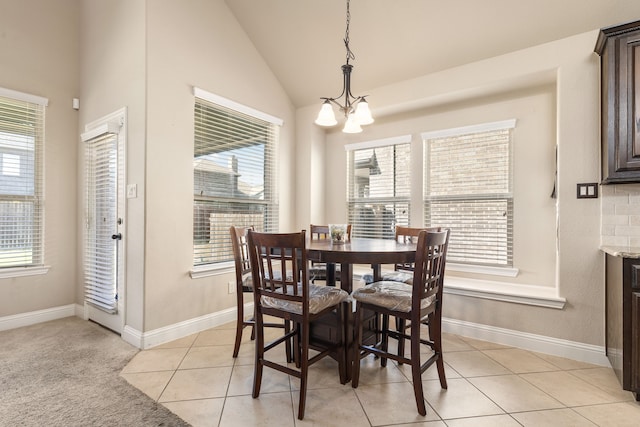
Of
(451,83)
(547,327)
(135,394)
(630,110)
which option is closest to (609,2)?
(630,110)

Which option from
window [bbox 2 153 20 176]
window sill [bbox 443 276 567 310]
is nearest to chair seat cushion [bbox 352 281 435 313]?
window sill [bbox 443 276 567 310]

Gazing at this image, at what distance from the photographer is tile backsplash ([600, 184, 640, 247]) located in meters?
2.26

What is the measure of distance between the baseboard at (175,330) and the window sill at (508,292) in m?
2.20

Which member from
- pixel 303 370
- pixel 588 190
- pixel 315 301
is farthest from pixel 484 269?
pixel 303 370

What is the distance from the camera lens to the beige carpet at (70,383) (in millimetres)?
1694

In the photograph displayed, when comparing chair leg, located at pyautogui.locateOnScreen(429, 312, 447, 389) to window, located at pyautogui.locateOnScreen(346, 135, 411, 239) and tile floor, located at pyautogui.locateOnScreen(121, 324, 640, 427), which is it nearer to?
tile floor, located at pyautogui.locateOnScreen(121, 324, 640, 427)

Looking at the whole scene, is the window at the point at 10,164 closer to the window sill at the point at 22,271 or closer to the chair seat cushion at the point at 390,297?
the window sill at the point at 22,271

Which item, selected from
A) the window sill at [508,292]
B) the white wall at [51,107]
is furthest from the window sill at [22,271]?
the window sill at [508,292]

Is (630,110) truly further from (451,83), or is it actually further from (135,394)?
(135,394)

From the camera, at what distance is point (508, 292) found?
106 inches

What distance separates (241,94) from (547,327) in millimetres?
3566

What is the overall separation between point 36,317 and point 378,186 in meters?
3.89

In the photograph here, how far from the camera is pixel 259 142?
3.71 meters

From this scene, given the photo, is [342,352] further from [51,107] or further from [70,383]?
[51,107]
